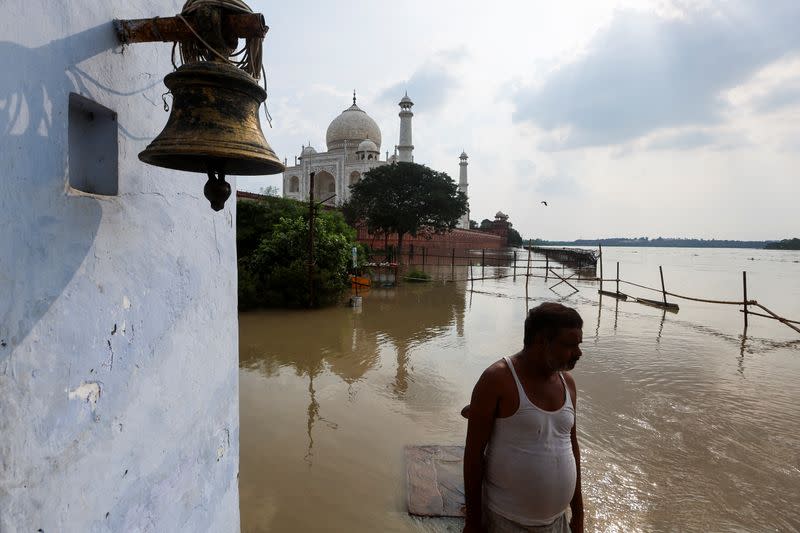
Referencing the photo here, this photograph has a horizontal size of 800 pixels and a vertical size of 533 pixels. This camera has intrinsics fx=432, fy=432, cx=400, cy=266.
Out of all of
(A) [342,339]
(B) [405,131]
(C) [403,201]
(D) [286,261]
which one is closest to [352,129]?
(B) [405,131]

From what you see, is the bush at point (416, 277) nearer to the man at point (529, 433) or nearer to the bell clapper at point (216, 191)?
the man at point (529, 433)

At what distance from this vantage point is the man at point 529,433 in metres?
1.88

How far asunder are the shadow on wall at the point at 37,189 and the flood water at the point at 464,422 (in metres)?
2.96

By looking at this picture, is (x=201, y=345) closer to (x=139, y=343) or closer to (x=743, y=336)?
(x=139, y=343)

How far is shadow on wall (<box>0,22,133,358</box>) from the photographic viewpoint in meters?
1.15

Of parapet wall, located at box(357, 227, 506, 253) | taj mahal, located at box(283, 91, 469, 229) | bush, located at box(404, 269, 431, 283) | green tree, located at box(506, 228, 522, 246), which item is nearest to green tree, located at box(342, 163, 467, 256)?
parapet wall, located at box(357, 227, 506, 253)

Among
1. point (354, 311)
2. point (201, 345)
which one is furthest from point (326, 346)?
point (201, 345)

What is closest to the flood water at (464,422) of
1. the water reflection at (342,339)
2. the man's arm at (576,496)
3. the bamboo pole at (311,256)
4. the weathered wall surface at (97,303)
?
the water reflection at (342,339)

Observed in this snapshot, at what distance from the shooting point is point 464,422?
564 centimetres

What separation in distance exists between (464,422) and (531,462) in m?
3.94

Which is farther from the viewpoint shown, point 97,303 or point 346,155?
point 346,155

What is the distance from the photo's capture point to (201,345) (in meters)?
2.14

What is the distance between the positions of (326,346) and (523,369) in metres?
7.55

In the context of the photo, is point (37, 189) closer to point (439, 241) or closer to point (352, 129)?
point (439, 241)
